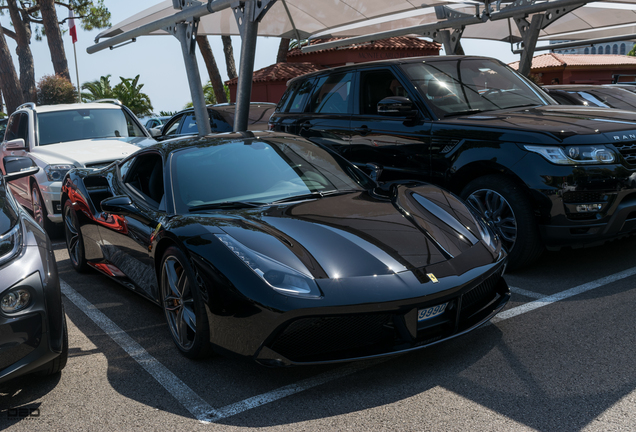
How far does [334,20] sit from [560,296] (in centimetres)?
1038

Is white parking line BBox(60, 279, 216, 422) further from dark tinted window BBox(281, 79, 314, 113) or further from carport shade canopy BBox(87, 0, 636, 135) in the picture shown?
carport shade canopy BBox(87, 0, 636, 135)

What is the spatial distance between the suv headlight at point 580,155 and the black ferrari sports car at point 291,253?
41.3 inches

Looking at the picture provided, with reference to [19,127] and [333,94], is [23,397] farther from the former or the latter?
[19,127]

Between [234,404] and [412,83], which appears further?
[412,83]

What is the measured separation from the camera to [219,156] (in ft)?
14.1

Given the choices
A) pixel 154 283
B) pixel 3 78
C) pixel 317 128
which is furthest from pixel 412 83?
pixel 3 78

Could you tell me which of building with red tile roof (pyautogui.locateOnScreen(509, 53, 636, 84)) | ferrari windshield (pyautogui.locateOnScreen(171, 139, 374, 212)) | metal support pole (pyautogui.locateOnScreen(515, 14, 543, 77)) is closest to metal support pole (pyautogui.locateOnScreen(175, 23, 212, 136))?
ferrari windshield (pyautogui.locateOnScreen(171, 139, 374, 212))

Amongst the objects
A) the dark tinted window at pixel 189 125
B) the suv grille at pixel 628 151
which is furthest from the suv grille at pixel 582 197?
the dark tinted window at pixel 189 125

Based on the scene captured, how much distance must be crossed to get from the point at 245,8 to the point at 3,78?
2107 cm

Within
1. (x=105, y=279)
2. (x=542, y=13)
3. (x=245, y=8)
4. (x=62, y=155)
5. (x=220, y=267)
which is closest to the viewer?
(x=220, y=267)

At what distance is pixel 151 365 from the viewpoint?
3.55 meters

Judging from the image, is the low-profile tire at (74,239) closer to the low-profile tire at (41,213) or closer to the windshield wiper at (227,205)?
the low-profile tire at (41,213)

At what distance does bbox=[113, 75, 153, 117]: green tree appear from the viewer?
148ft

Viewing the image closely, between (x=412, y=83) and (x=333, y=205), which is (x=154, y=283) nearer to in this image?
(x=333, y=205)
